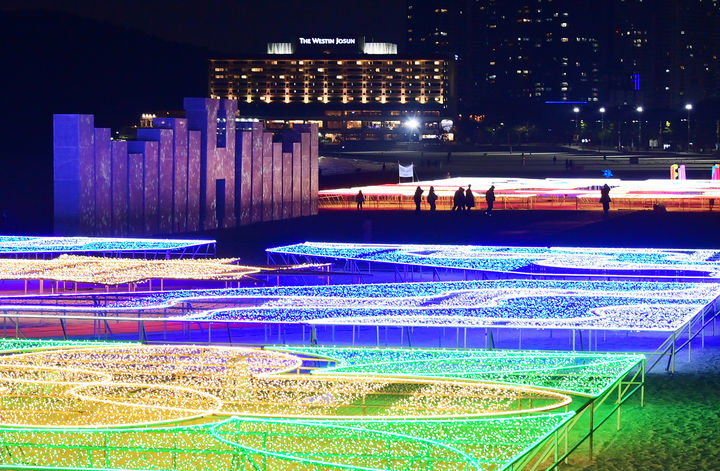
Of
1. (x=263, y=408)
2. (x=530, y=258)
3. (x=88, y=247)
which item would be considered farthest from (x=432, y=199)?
(x=263, y=408)

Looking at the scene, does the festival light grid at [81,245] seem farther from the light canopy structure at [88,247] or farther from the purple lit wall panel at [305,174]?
the purple lit wall panel at [305,174]

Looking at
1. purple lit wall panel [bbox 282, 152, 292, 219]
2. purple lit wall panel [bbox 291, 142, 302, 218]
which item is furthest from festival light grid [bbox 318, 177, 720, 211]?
purple lit wall panel [bbox 282, 152, 292, 219]

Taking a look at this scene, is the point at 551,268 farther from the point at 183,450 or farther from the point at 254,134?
the point at 254,134

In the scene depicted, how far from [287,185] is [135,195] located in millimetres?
8791

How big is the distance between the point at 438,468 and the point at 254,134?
29.9 meters

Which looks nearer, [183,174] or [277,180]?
[183,174]

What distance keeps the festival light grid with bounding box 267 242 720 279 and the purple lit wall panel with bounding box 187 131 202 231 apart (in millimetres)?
9926

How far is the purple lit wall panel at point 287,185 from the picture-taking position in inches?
1582

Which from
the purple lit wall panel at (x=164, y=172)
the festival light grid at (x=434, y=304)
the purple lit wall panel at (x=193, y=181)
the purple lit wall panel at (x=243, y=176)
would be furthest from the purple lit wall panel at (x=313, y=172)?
the festival light grid at (x=434, y=304)

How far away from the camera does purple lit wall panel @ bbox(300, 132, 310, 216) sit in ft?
136

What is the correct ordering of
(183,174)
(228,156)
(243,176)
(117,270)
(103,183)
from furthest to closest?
(243,176), (228,156), (183,174), (103,183), (117,270)

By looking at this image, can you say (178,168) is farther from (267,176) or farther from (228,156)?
(267,176)

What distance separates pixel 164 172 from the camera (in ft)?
111

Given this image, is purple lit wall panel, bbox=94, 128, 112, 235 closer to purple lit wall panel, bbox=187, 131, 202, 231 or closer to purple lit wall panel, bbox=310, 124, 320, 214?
purple lit wall panel, bbox=187, 131, 202, 231
